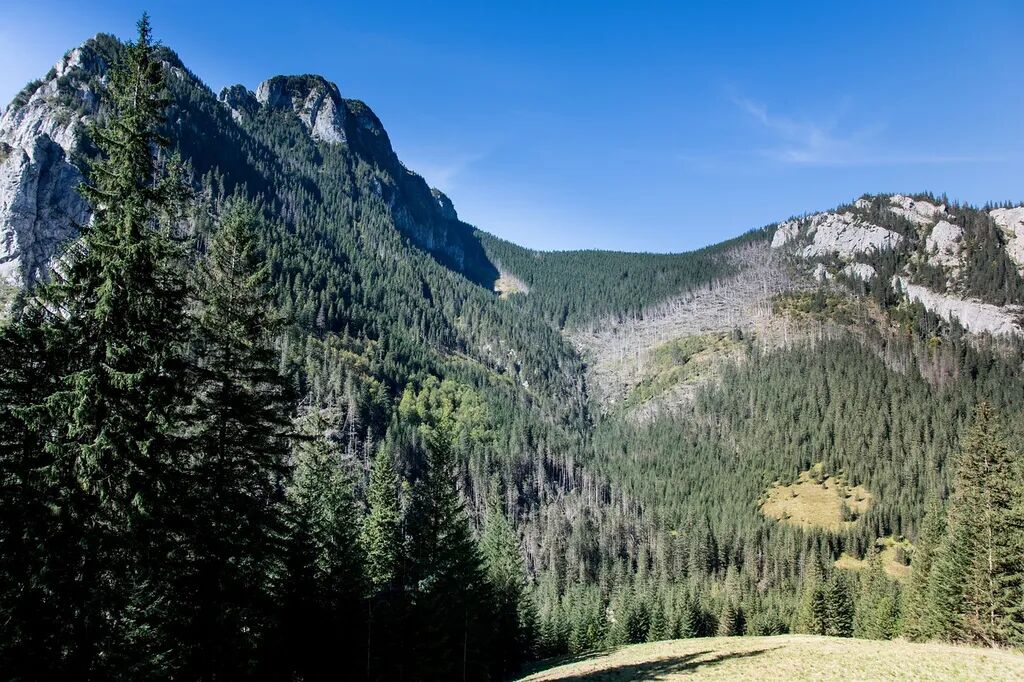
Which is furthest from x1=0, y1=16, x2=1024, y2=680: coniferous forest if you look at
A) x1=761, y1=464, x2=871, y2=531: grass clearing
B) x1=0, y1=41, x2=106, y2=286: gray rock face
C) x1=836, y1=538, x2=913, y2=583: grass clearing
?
x1=0, y1=41, x2=106, y2=286: gray rock face

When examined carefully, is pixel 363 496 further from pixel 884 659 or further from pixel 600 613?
pixel 884 659

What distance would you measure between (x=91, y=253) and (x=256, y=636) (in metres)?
13.8

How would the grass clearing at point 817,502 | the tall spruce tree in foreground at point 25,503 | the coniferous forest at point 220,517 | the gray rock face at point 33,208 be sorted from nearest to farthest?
1. the tall spruce tree in foreground at point 25,503
2. the coniferous forest at point 220,517
3. the grass clearing at point 817,502
4. the gray rock face at point 33,208

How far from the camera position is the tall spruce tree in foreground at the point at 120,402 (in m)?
14.3

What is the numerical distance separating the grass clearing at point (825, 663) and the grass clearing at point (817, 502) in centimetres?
12429

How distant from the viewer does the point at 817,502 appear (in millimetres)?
145875

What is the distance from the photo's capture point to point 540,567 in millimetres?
125625

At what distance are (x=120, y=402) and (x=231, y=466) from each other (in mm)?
5160

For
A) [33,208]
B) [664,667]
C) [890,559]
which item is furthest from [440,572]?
[33,208]

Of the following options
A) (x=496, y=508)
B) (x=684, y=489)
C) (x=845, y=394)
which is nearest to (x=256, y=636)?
(x=496, y=508)

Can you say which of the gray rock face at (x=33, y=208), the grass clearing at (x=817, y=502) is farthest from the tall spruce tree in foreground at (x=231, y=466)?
the gray rock face at (x=33, y=208)

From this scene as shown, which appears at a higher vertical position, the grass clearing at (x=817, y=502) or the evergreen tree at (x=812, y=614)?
the evergreen tree at (x=812, y=614)

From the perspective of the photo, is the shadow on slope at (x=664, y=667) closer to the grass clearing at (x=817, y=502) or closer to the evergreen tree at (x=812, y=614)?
the evergreen tree at (x=812, y=614)

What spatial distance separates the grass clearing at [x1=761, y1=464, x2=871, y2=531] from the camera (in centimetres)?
13562
